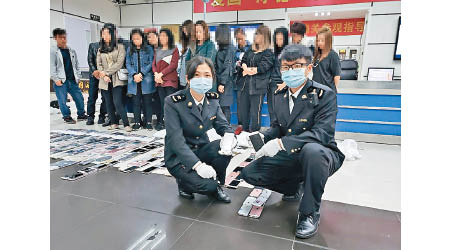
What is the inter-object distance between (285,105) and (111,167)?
1.66 metres

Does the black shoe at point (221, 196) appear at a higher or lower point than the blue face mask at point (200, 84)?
lower

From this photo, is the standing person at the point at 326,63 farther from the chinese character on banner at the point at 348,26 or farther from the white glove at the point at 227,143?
the chinese character on banner at the point at 348,26

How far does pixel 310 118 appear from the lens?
1.69 meters

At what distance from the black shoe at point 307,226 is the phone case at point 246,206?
335mm

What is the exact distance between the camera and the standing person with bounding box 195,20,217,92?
139 inches

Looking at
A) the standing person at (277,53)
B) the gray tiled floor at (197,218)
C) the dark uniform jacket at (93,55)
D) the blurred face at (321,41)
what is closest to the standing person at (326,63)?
the blurred face at (321,41)

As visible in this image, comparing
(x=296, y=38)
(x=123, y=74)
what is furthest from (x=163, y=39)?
(x=296, y=38)

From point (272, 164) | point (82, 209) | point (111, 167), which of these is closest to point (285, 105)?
point (272, 164)

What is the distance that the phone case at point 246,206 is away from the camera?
5.72 ft

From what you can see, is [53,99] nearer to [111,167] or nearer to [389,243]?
[111,167]

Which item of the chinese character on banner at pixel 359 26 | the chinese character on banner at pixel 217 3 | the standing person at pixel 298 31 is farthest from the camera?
the chinese character on banner at pixel 359 26

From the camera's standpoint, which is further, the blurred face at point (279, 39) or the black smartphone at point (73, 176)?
the blurred face at point (279, 39)

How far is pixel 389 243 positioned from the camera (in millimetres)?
1467

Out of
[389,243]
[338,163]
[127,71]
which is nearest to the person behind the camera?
[389,243]
